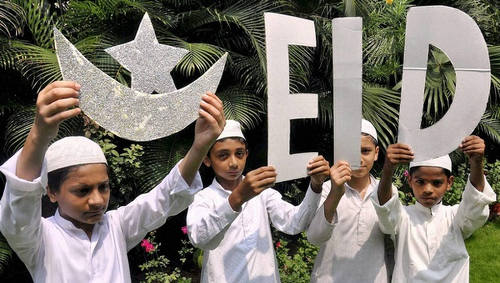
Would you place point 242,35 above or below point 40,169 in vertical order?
above

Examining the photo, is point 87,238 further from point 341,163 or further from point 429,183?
point 429,183

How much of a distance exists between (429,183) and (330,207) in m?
0.51

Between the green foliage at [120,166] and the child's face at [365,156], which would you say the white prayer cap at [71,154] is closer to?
the child's face at [365,156]

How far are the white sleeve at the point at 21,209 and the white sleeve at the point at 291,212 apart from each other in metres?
1.00

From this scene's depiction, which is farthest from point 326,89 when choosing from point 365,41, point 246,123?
point 246,123

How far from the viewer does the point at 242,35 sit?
4512mm

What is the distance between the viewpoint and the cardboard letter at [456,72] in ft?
6.30

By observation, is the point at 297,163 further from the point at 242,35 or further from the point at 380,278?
the point at 242,35

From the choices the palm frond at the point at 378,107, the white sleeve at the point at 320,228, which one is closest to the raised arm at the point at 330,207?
the white sleeve at the point at 320,228

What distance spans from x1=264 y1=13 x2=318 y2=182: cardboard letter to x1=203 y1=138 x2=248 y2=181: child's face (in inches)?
11.5

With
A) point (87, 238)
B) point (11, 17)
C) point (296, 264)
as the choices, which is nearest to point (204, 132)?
point (87, 238)

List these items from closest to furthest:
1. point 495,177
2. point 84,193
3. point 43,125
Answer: point 43,125 < point 84,193 < point 495,177

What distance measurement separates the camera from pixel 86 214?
160cm

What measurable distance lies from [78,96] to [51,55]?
2101mm
